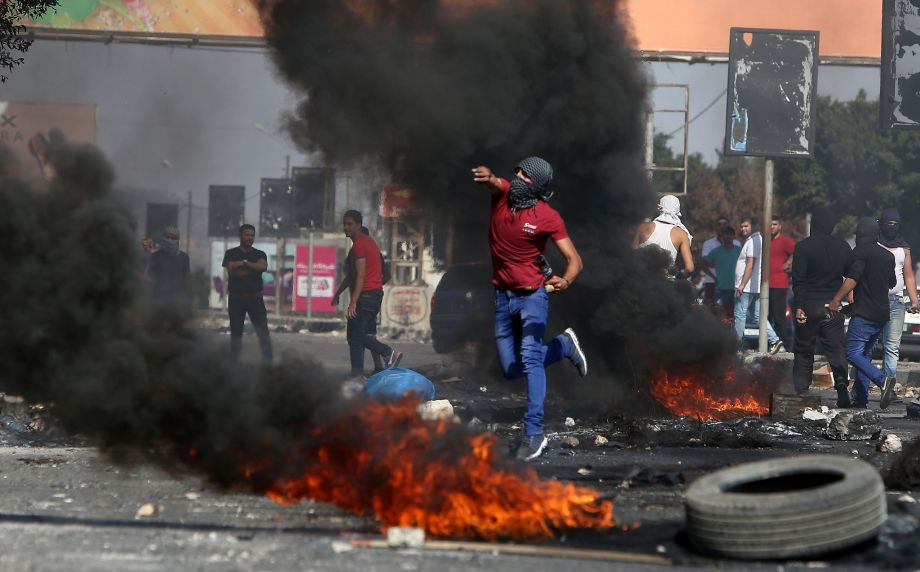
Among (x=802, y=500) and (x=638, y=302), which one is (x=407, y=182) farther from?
(x=802, y=500)

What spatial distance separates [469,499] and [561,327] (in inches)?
232

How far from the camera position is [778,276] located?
1658 cm

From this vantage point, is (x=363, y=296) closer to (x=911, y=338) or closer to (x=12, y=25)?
(x=12, y=25)

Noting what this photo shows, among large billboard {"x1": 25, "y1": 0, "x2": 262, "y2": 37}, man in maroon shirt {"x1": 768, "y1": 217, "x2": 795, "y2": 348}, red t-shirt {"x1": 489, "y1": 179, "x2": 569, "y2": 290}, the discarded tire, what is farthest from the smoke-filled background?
large billboard {"x1": 25, "y1": 0, "x2": 262, "y2": 37}

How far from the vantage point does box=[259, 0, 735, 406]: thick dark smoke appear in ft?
35.0

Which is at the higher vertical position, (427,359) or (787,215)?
(787,215)

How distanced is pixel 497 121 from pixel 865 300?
4.24 meters

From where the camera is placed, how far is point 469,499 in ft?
17.0

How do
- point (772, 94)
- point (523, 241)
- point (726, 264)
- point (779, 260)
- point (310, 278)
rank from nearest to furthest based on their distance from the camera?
point (523, 241), point (772, 94), point (779, 260), point (726, 264), point (310, 278)

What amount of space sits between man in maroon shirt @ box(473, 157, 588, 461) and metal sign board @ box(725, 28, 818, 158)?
26.9ft

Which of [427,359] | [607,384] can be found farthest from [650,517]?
[427,359]

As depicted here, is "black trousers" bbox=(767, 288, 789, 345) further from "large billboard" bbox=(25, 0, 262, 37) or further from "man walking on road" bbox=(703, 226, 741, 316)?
"large billboard" bbox=(25, 0, 262, 37)

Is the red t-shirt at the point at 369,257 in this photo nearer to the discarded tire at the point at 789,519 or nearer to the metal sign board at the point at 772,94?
the metal sign board at the point at 772,94

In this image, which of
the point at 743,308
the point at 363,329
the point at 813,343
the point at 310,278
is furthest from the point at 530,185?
the point at 310,278
